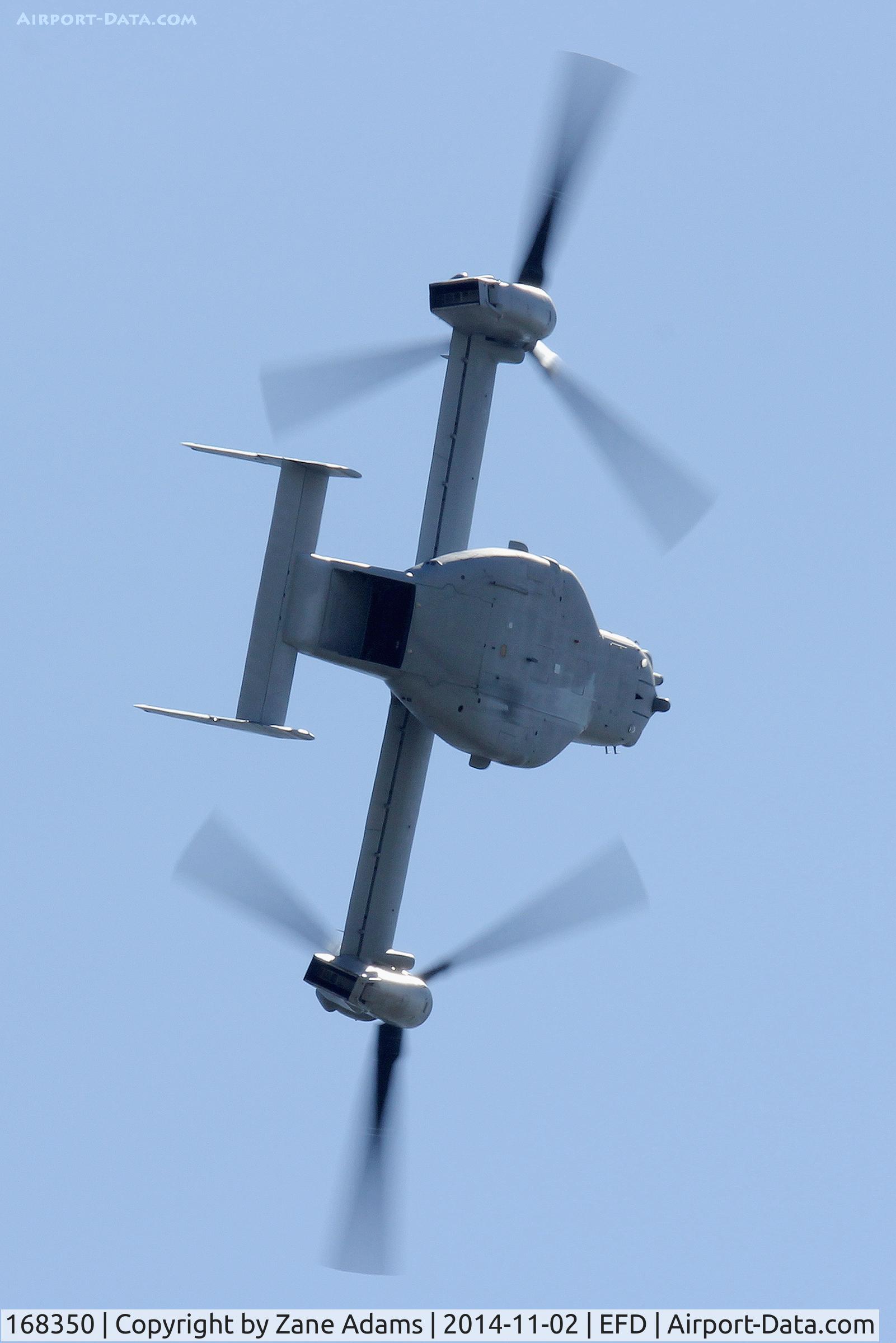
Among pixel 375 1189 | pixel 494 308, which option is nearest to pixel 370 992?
pixel 375 1189

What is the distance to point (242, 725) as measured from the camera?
3316cm

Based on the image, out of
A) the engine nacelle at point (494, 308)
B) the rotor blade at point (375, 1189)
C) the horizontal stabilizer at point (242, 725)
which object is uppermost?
the engine nacelle at point (494, 308)

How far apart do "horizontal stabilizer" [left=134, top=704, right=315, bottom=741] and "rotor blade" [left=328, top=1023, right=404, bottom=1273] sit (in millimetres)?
6827

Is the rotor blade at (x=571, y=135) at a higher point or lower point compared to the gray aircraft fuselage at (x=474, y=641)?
higher

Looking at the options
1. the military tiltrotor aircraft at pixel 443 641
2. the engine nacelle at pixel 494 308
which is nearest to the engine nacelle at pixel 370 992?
the military tiltrotor aircraft at pixel 443 641

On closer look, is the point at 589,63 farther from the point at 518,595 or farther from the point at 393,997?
the point at 393,997

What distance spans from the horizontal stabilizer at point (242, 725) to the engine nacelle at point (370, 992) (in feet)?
17.0

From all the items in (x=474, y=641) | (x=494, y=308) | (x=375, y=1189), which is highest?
(x=494, y=308)

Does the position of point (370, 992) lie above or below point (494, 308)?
below

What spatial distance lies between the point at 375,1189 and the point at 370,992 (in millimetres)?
3894

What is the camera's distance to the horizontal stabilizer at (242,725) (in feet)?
105

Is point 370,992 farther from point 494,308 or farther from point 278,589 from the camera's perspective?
point 494,308

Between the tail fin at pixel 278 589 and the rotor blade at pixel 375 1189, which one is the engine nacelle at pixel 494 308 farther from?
the rotor blade at pixel 375 1189

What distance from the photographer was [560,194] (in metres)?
36.9
